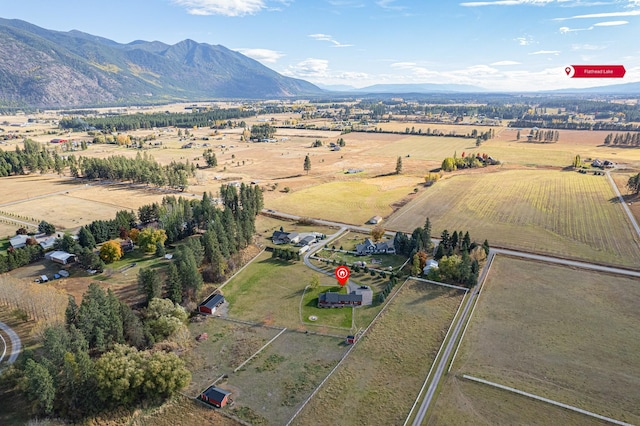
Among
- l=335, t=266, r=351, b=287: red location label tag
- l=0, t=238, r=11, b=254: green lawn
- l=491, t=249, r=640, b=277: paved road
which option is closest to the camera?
l=335, t=266, r=351, b=287: red location label tag

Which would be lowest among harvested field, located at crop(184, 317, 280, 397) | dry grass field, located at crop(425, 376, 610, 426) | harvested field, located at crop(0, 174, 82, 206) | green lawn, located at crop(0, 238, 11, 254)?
harvested field, located at crop(184, 317, 280, 397)

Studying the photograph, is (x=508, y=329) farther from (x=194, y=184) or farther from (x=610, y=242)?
(x=194, y=184)

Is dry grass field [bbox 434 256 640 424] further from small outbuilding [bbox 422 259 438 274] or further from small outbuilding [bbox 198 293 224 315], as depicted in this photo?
small outbuilding [bbox 198 293 224 315]

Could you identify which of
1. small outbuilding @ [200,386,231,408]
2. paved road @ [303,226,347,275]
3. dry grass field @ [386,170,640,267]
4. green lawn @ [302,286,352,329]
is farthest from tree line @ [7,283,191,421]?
dry grass field @ [386,170,640,267]

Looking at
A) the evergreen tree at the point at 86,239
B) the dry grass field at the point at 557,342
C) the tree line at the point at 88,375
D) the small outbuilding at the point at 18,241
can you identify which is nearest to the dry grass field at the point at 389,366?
the dry grass field at the point at 557,342

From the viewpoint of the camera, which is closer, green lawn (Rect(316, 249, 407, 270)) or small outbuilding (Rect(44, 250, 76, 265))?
small outbuilding (Rect(44, 250, 76, 265))

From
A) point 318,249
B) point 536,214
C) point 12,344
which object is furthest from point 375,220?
point 12,344

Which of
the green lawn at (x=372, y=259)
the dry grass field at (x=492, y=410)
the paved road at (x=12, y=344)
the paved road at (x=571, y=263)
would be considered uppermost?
the paved road at (x=571, y=263)

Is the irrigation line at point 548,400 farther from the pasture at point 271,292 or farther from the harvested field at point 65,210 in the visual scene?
the harvested field at point 65,210
